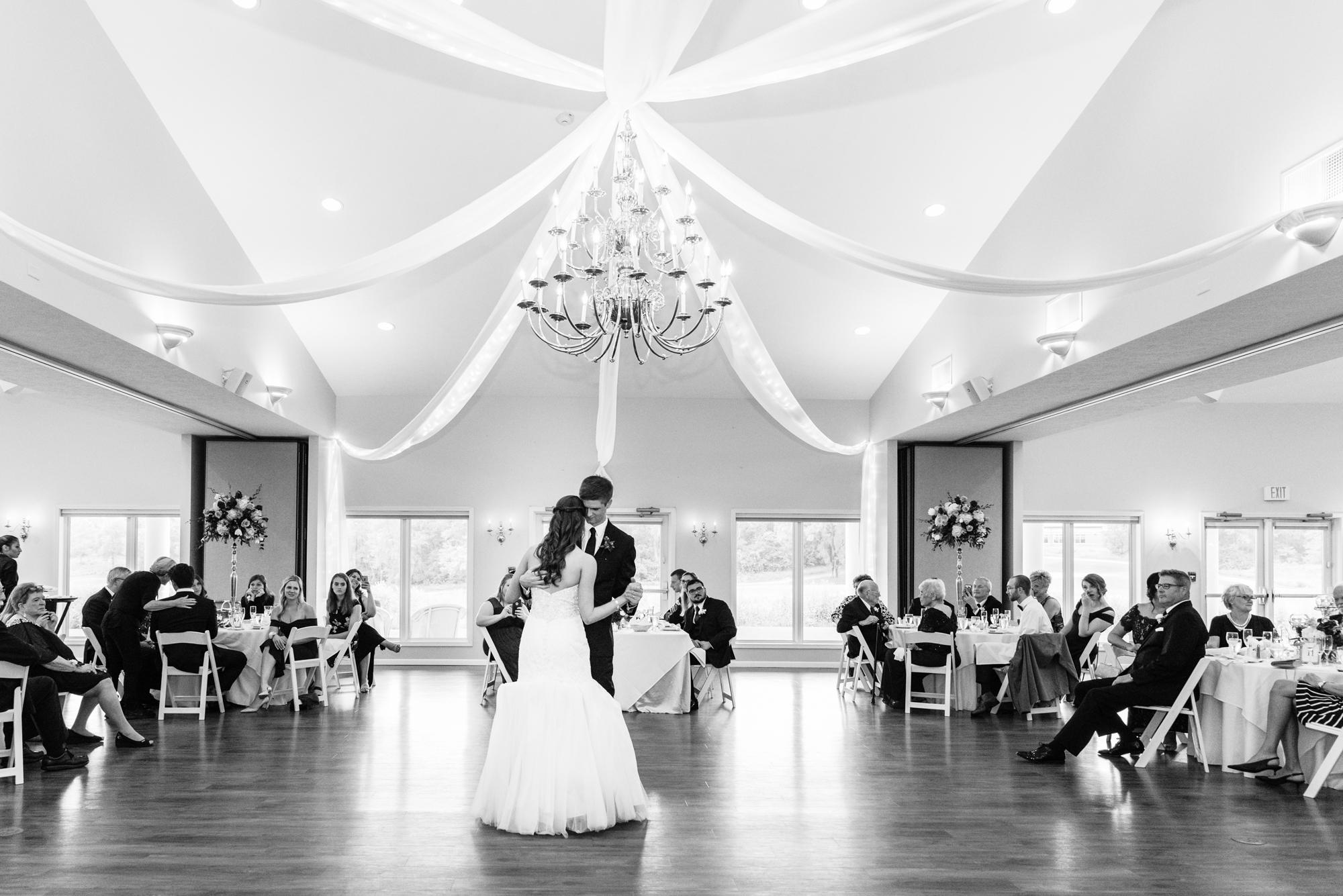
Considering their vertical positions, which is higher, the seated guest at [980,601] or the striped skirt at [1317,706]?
the seated guest at [980,601]

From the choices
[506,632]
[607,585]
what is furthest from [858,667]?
[607,585]

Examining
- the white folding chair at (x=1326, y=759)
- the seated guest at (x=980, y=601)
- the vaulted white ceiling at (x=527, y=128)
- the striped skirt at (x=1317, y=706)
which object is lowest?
the white folding chair at (x=1326, y=759)

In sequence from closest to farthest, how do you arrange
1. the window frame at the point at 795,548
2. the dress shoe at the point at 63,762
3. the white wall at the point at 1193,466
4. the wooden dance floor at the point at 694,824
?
the wooden dance floor at the point at 694,824
the dress shoe at the point at 63,762
the window frame at the point at 795,548
the white wall at the point at 1193,466

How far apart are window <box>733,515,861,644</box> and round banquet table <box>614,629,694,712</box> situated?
4190 millimetres

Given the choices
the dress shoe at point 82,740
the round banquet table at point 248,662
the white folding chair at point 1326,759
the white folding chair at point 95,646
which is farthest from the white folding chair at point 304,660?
the white folding chair at point 1326,759

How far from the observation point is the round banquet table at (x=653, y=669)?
8.73 metres

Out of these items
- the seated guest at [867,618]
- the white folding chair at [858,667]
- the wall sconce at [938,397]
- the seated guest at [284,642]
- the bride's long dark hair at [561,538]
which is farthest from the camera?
the wall sconce at [938,397]

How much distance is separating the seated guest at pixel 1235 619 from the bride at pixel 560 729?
14.5ft

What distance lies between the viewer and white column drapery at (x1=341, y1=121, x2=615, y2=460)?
5883mm

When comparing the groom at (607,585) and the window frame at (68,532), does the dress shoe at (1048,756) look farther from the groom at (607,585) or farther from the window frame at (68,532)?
the window frame at (68,532)

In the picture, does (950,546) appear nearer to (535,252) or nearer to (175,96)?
(535,252)

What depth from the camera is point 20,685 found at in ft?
20.0

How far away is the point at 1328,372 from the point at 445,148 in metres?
10.6

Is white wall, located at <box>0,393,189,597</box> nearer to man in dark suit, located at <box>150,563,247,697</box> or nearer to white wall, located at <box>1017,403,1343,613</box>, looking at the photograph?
man in dark suit, located at <box>150,563,247,697</box>
